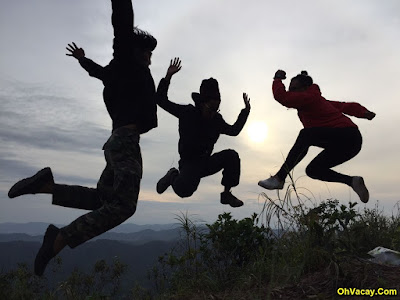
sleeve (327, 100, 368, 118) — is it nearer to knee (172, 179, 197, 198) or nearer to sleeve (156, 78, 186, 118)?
sleeve (156, 78, 186, 118)

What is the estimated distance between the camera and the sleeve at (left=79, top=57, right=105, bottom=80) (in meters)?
4.32

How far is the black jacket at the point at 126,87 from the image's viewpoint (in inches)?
164

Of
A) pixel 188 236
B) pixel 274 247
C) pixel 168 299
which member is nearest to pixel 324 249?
pixel 274 247

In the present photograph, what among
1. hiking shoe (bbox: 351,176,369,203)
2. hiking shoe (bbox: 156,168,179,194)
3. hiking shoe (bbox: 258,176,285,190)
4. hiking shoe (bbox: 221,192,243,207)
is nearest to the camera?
hiking shoe (bbox: 258,176,285,190)

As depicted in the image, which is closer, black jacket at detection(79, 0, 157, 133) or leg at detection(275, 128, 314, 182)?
black jacket at detection(79, 0, 157, 133)

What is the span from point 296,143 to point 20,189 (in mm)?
3870

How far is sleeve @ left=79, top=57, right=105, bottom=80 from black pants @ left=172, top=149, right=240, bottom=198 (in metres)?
2.15

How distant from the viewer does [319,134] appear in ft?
18.8

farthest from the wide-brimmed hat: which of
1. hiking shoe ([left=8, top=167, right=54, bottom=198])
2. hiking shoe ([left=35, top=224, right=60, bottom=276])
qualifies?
hiking shoe ([left=35, top=224, right=60, bottom=276])

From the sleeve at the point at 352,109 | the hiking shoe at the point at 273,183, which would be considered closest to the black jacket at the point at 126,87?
the hiking shoe at the point at 273,183

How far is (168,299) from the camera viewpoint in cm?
393

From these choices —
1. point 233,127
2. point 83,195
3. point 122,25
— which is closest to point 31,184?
point 83,195

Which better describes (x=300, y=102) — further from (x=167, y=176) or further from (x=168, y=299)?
(x=168, y=299)

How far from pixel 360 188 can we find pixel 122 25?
430 cm
